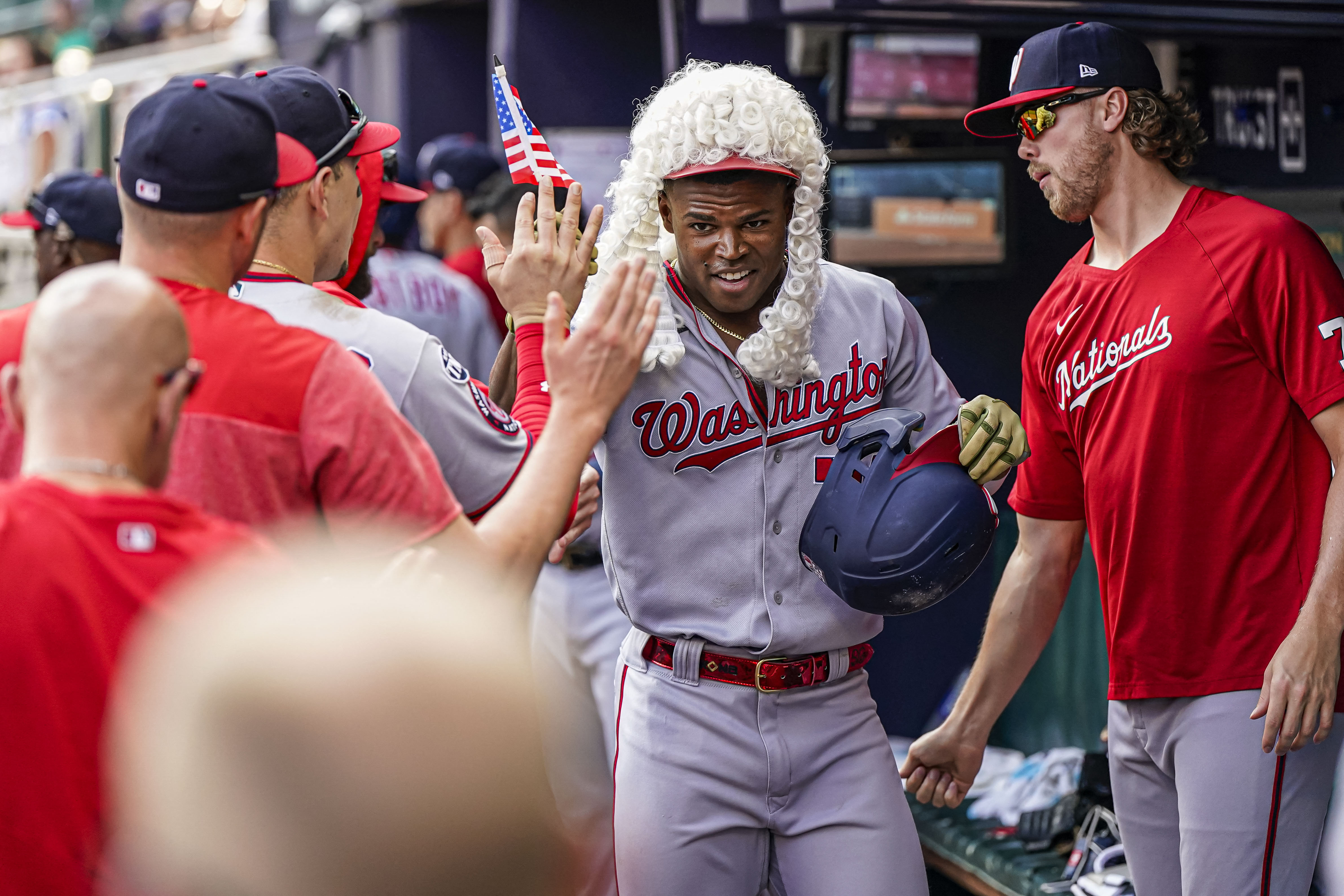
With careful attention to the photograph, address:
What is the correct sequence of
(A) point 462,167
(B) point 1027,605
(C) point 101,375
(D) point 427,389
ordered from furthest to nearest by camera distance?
(A) point 462,167
(B) point 1027,605
(D) point 427,389
(C) point 101,375

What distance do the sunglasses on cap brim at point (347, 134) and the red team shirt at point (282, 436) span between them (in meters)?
0.55

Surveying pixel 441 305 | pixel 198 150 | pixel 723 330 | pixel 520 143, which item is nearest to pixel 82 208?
pixel 441 305

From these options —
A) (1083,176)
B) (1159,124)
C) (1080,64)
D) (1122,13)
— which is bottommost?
(1083,176)

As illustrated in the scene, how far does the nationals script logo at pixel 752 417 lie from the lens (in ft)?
9.43

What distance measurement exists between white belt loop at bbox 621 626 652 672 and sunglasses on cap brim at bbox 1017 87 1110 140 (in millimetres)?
1457

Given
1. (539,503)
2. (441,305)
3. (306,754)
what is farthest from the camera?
(441,305)

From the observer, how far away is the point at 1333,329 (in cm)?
284

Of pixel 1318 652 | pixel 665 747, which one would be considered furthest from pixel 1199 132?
pixel 665 747

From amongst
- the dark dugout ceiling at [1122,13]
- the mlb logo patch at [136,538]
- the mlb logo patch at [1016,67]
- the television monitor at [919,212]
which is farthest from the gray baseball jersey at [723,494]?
the television monitor at [919,212]

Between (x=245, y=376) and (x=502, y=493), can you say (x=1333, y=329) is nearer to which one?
(x=502, y=493)

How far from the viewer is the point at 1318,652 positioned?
274 cm

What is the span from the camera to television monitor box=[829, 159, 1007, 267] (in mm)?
5215

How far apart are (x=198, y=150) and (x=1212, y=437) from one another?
206 centimetres

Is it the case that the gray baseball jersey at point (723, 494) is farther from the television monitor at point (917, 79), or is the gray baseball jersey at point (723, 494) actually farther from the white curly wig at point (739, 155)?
the television monitor at point (917, 79)
